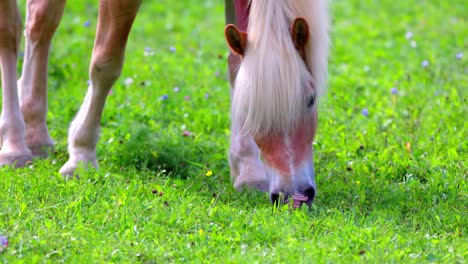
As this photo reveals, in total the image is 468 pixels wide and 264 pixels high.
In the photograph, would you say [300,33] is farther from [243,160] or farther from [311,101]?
[243,160]

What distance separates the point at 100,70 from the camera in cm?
467

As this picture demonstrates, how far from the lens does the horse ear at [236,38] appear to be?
3.87 meters

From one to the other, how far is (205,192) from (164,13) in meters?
5.32

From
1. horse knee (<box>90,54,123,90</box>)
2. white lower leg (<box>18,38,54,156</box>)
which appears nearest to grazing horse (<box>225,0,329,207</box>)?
horse knee (<box>90,54,123,90</box>)

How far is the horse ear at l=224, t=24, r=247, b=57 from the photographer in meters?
3.87

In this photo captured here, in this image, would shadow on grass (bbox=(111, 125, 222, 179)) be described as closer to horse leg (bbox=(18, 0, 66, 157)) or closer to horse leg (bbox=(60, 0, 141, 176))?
horse leg (bbox=(60, 0, 141, 176))

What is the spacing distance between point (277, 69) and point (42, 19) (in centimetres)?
203

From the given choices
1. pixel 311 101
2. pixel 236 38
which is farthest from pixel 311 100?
pixel 236 38

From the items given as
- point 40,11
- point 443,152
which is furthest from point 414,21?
point 40,11

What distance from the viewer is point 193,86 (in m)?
6.58

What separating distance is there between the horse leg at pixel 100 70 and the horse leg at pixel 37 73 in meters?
0.36

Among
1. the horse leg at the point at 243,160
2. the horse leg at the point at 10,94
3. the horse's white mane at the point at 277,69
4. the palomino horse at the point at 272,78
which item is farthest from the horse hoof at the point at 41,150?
the horse's white mane at the point at 277,69

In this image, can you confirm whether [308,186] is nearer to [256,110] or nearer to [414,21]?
[256,110]

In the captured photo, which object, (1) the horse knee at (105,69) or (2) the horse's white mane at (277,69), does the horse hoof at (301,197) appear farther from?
(1) the horse knee at (105,69)
